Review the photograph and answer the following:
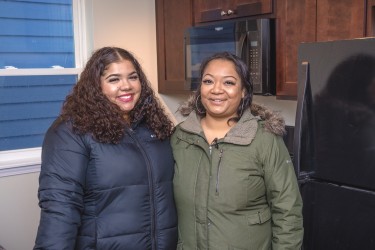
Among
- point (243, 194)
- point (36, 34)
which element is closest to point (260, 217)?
point (243, 194)

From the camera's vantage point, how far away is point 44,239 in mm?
1251

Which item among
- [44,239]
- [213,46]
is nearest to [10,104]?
[213,46]

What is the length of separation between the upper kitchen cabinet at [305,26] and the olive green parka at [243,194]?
2.30 feet

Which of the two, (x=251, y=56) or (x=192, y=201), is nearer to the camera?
(x=192, y=201)

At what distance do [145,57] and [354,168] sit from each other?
195 cm

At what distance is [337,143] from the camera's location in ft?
5.36

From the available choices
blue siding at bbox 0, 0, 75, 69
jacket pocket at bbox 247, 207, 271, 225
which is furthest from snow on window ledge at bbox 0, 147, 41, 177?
jacket pocket at bbox 247, 207, 271, 225

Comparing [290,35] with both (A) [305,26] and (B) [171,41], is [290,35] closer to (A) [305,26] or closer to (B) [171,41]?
(A) [305,26]

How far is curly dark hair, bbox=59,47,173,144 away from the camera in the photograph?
136 centimetres

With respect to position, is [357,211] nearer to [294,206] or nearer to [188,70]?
[294,206]

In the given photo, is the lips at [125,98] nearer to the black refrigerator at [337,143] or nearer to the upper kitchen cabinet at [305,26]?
the black refrigerator at [337,143]

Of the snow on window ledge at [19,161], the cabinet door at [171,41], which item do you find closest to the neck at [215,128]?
the cabinet door at [171,41]

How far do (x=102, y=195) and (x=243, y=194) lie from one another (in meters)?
0.44

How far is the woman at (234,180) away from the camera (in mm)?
1413
